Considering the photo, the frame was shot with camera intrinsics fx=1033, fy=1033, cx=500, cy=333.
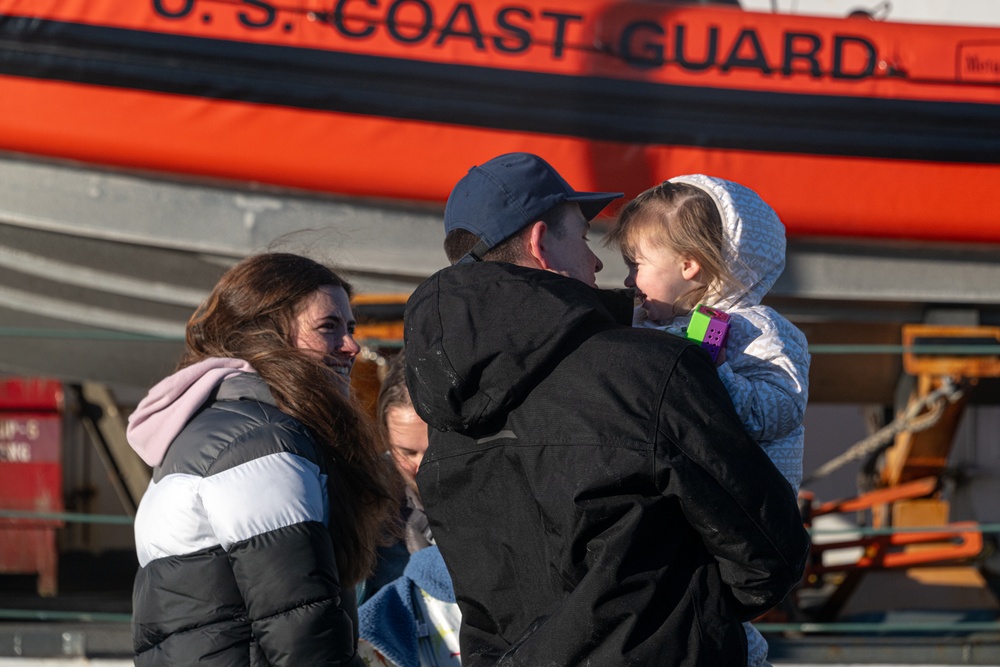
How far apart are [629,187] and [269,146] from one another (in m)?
1.05

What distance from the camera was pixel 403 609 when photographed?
169cm

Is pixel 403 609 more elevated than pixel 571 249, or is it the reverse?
pixel 571 249

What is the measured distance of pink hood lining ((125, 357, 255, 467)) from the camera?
4.52 feet

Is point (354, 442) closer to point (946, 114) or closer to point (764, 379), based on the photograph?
point (764, 379)

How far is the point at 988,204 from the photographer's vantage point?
3072 millimetres

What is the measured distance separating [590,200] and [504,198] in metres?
0.11

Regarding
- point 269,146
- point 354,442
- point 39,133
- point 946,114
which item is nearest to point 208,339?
point 354,442

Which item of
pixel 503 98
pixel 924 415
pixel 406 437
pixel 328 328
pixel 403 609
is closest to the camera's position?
pixel 328 328

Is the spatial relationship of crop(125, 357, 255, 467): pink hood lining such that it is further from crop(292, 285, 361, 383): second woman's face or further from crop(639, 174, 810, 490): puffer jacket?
crop(639, 174, 810, 490): puffer jacket

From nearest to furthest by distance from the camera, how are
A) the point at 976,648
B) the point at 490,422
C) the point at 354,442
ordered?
the point at 490,422 → the point at 354,442 → the point at 976,648

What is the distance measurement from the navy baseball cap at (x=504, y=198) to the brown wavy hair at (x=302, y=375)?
0.35 meters

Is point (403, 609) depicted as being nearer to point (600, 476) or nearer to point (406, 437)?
point (406, 437)

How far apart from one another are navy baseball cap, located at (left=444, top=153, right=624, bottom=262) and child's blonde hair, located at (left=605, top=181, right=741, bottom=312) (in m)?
0.06

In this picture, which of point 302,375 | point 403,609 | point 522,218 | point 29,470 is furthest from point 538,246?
point 29,470
